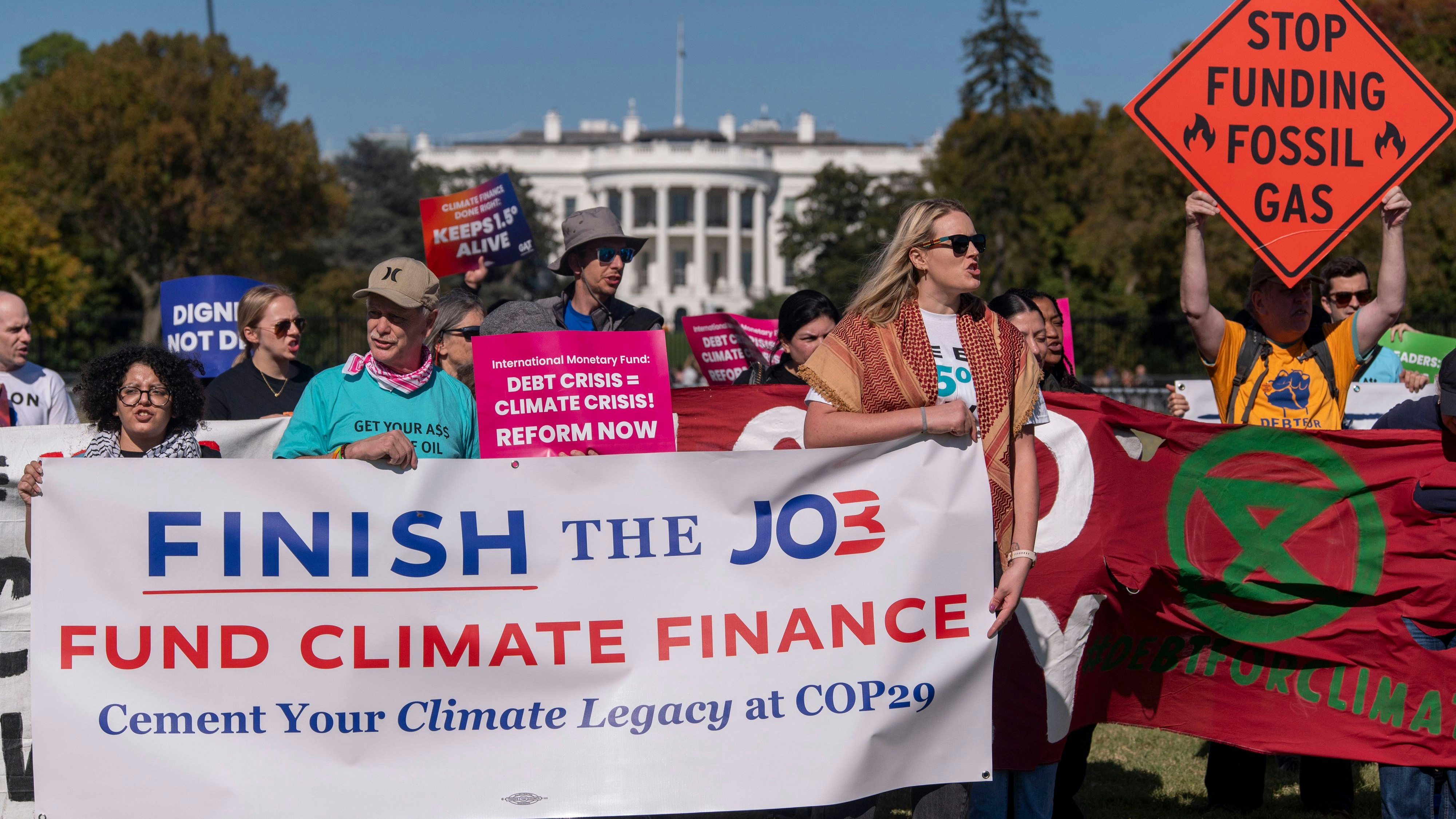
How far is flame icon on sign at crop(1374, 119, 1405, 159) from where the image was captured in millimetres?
5395

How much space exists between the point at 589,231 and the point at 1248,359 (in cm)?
252

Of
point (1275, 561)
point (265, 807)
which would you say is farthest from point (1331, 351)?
point (265, 807)

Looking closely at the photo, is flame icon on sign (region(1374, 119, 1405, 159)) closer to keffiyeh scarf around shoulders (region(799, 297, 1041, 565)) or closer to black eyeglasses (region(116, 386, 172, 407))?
keffiyeh scarf around shoulders (region(799, 297, 1041, 565))

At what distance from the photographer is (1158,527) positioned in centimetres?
507

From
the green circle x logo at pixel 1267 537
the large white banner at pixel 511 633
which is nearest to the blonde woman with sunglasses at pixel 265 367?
the large white banner at pixel 511 633

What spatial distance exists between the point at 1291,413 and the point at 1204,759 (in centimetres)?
177

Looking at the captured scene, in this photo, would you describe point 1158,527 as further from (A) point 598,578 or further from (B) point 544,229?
(B) point 544,229

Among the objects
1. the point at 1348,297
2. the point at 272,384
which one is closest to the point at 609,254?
the point at 272,384

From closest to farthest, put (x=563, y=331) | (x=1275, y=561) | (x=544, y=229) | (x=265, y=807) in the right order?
(x=265, y=807) → (x=563, y=331) → (x=1275, y=561) → (x=544, y=229)

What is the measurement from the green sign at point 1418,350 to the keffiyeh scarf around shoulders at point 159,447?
21.1ft

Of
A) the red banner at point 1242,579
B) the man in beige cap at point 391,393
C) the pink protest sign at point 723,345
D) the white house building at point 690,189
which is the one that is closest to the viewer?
the man in beige cap at point 391,393

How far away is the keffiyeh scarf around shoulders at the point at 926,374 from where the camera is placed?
3.89 m

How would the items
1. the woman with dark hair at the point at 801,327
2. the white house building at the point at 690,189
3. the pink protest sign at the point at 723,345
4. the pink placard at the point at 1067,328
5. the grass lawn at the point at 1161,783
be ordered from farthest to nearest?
the white house building at the point at 690,189, the pink protest sign at the point at 723,345, the pink placard at the point at 1067,328, the woman with dark hair at the point at 801,327, the grass lawn at the point at 1161,783

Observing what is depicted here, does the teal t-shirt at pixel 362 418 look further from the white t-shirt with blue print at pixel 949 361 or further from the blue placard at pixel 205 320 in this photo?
the blue placard at pixel 205 320
